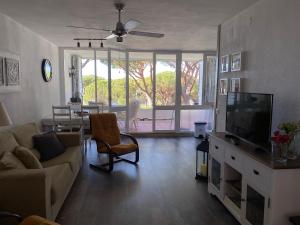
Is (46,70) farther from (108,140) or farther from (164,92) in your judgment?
(164,92)

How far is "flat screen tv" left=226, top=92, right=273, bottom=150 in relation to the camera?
2.42 metres

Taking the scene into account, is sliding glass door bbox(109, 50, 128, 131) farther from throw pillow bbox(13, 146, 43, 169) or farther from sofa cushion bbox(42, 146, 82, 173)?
throw pillow bbox(13, 146, 43, 169)

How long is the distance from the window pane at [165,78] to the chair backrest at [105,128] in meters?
2.68

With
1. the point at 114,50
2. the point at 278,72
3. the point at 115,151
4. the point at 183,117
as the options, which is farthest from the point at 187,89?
the point at 278,72

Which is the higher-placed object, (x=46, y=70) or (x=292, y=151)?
(x=46, y=70)

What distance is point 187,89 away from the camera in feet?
24.1

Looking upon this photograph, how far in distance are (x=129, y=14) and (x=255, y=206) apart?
286 cm

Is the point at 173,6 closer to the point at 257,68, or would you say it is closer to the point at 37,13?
the point at 257,68

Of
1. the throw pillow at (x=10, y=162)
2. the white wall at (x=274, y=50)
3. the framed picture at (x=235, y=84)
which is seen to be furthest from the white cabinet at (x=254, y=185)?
the throw pillow at (x=10, y=162)

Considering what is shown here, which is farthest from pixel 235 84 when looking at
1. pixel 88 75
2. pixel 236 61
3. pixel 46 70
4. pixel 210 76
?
pixel 88 75

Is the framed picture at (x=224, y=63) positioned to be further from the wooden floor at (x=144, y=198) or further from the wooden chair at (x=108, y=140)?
the wooden chair at (x=108, y=140)

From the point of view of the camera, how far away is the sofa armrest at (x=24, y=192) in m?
2.29

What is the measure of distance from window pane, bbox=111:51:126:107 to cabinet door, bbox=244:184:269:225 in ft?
16.6

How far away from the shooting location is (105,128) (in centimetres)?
471
